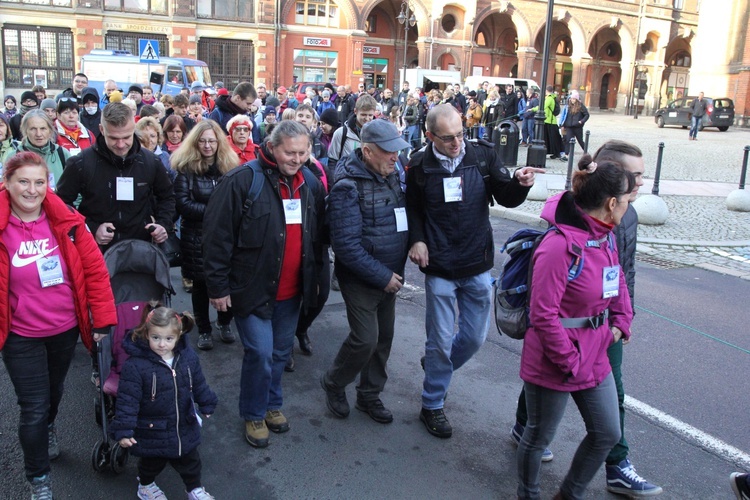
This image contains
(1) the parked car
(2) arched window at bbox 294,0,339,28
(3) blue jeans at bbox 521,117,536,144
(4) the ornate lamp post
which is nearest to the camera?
(4) the ornate lamp post

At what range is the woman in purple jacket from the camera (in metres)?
2.93

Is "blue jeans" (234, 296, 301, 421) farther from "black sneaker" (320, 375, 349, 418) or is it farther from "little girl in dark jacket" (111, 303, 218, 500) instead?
"little girl in dark jacket" (111, 303, 218, 500)

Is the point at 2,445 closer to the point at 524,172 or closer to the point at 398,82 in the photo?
the point at 524,172

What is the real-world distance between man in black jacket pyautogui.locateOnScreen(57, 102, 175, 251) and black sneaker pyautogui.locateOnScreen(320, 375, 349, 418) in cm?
165

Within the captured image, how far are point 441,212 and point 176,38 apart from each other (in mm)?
37531

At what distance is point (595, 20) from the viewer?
51.2 meters

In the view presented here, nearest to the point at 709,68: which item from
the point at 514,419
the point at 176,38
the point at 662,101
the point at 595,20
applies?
the point at 595,20

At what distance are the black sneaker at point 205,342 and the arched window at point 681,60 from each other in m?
64.0

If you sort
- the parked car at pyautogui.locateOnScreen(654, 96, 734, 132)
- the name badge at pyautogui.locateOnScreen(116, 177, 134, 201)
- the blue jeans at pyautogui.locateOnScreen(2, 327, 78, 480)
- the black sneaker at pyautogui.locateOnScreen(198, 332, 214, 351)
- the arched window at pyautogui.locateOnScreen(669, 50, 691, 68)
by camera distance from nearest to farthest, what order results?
1. the blue jeans at pyautogui.locateOnScreen(2, 327, 78, 480)
2. the name badge at pyautogui.locateOnScreen(116, 177, 134, 201)
3. the black sneaker at pyautogui.locateOnScreen(198, 332, 214, 351)
4. the parked car at pyautogui.locateOnScreen(654, 96, 734, 132)
5. the arched window at pyautogui.locateOnScreen(669, 50, 691, 68)

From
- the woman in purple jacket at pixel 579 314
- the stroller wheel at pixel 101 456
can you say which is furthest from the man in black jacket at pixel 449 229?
the stroller wheel at pixel 101 456

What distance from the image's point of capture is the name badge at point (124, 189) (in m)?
4.52

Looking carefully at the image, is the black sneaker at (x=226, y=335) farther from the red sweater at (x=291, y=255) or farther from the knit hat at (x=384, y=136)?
the knit hat at (x=384, y=136)

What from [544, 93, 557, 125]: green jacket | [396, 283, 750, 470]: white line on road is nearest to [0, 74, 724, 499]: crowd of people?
[396, 283, 750, 470]: white line on road

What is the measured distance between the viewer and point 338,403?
4.37 metres
